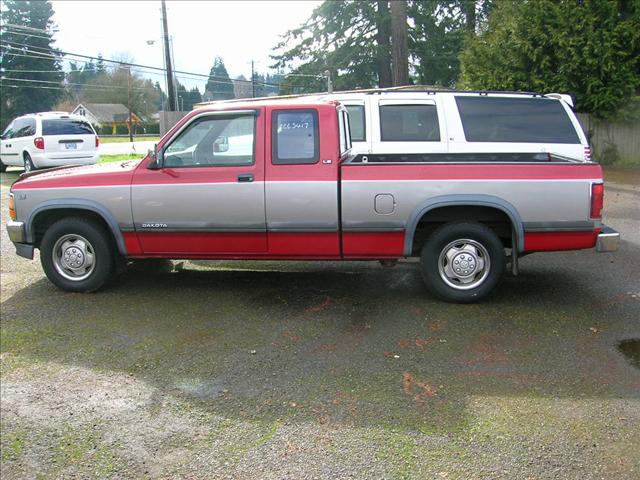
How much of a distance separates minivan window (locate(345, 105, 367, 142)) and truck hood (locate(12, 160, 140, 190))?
315 cm

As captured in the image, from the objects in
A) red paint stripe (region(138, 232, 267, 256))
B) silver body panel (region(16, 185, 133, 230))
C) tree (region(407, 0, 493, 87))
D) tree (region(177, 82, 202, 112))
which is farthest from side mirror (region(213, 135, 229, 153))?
tree (region(177, 82, 202, 112))

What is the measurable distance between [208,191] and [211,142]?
493mm

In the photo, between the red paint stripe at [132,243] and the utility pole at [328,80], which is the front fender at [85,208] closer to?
the red paint stripe at [132,243]

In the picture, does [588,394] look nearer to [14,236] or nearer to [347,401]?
[347,401]

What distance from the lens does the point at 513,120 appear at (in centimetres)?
785

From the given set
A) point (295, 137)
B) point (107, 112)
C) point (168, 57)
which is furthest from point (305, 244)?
point (107, 112)

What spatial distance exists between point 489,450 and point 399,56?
700 inches

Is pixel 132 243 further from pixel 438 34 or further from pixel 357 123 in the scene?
pixel 438 34

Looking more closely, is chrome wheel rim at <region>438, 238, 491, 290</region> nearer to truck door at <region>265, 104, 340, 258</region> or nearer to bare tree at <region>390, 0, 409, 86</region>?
truck door at <region>265, 104, 340, 258</region>

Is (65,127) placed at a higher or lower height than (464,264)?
higher

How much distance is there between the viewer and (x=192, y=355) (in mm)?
4531

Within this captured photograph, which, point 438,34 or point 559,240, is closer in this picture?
point 559,240

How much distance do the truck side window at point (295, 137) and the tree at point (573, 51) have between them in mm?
13012

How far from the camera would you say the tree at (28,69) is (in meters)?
64.1
